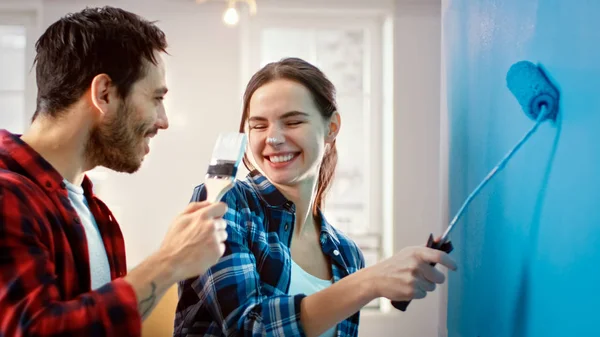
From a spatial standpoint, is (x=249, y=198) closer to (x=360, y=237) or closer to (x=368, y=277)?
(x=368, y=277)

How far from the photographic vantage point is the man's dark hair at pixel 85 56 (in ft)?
2.97

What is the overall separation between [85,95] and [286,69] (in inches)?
16.6

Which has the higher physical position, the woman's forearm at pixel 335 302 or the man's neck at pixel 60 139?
the man's neck at pixel 60 139

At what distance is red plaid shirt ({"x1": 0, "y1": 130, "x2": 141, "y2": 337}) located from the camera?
2.18ft

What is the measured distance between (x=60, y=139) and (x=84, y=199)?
147mm

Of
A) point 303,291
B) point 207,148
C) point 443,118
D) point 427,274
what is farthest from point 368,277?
point 207,148

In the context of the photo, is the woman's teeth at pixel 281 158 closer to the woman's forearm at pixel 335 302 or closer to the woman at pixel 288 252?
the woman at pixel 288 252

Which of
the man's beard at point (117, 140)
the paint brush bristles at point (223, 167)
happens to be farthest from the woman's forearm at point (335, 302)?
the man's beard at point (117, 140)

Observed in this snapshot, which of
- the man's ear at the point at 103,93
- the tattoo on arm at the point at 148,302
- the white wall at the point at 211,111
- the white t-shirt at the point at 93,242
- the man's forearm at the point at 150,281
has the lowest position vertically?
the tattoo on arm at the point at 148,302

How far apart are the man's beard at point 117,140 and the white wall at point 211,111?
2.21 metres

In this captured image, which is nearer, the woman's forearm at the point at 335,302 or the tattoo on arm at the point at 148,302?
the tattoo on arm at the point at 148,302

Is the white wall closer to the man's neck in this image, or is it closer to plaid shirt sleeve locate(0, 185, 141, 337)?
the man's neck

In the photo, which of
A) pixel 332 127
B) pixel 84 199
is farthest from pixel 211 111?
pixel 84 199

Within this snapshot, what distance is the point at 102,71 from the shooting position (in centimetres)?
91
